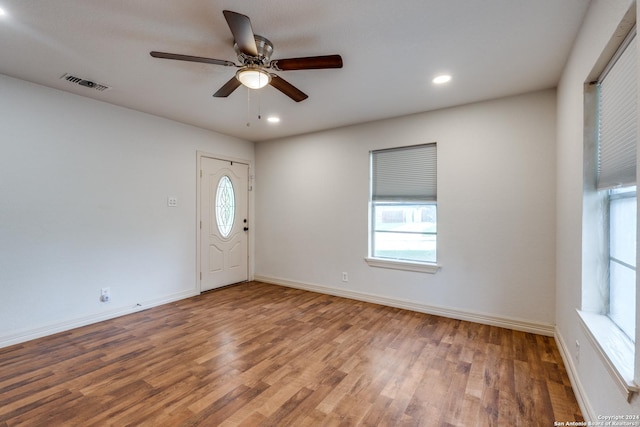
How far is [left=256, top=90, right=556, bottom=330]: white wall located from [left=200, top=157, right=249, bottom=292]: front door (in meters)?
1.10

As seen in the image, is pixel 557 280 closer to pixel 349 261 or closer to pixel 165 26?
pixel 349 261

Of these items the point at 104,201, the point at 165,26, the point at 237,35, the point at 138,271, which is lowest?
the point at 138,271

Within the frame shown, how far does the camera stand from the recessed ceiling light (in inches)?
105

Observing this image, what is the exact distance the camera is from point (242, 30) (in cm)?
164

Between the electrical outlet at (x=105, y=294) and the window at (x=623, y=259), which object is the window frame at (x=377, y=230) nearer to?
the window at (x=623, y=259)

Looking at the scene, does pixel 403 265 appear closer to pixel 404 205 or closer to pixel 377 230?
pixel 377 230

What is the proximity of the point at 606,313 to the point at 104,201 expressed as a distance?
15.4ft

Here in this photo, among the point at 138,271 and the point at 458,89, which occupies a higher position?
the point at 458,89

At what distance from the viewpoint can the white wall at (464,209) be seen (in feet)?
9.75

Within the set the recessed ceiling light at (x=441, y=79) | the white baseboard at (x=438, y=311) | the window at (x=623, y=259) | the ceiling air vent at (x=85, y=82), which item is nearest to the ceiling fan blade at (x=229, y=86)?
the ceiling air vent at (x=85, y=82)

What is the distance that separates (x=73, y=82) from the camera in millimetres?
2822

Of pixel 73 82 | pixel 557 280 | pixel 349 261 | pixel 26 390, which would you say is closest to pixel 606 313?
pixel 557 280

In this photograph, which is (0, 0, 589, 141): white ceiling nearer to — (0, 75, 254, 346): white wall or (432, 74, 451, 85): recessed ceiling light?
(432, 74, 451, 85): recessed ceiling light

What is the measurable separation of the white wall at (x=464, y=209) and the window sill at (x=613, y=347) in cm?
132
